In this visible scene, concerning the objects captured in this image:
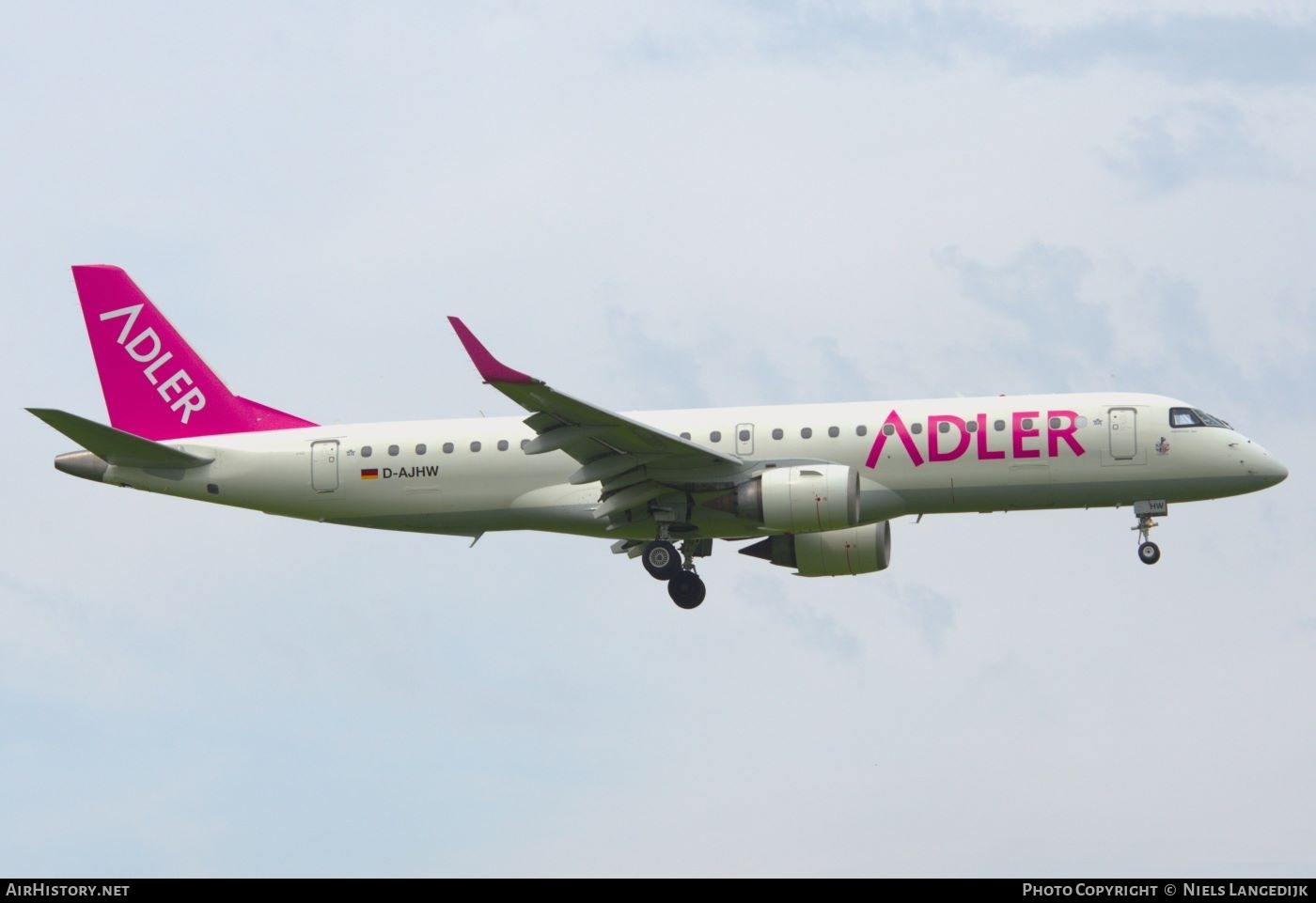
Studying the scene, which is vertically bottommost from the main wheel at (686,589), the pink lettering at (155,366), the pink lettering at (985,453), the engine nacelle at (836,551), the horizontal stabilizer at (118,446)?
the main wheel at (686,589)

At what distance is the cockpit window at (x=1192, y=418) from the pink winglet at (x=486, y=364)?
45.0 feet

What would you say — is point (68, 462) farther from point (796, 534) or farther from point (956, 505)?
point (956, 505)

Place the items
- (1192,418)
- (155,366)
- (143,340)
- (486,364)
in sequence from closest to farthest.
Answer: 1. (486,364)
2. (1192,418)
3. (155,366)
4. (143,340)

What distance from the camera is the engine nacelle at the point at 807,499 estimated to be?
137 feet

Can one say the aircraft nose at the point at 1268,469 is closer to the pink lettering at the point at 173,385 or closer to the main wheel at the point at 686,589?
the main wheel at the point at 686,589

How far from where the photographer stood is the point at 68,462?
4619 cm

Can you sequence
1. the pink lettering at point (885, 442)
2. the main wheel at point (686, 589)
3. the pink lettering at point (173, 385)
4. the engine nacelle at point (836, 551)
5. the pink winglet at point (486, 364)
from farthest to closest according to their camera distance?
1. the pink lettering at point (173, 385)
2. the engine nacelle at point (836, 551)
3. the main wheel at point (686, 589)
4. the pink lettering at point (885, 442)
5. the pink winglet at point (486, 364)

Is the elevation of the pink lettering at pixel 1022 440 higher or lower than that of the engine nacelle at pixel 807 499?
higher

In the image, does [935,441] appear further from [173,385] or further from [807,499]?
[173,385]

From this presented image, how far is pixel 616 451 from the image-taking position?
42.9 meters

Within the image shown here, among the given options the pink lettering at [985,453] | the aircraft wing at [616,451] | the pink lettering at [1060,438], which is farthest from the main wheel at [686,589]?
the pink lettering at [1060,438]

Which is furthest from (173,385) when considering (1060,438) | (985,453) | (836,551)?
(1060,438)

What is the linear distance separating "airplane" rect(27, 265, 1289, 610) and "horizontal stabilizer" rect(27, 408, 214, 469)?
60 mm

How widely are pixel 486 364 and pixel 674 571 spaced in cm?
804
